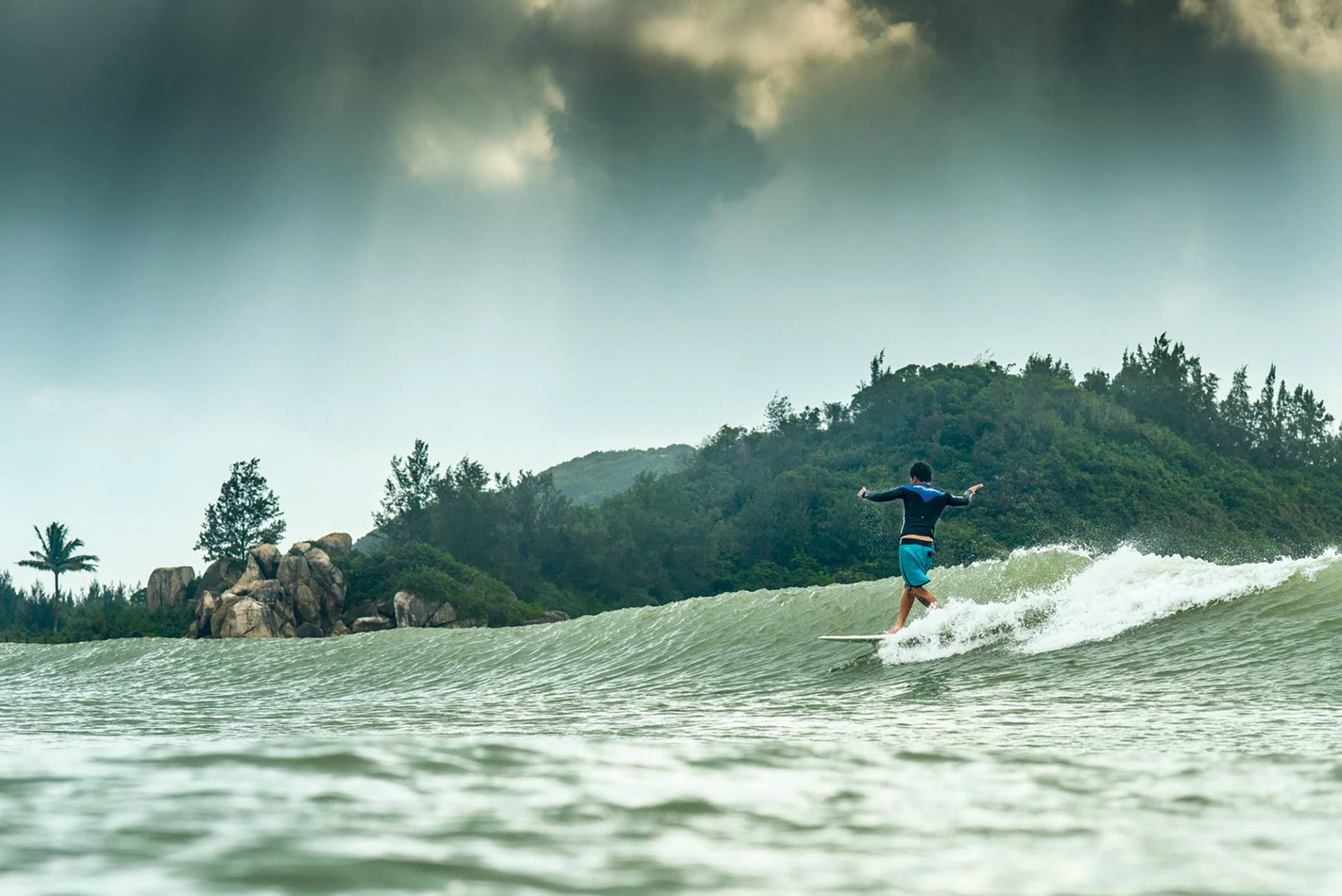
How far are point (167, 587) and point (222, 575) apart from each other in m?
2.89

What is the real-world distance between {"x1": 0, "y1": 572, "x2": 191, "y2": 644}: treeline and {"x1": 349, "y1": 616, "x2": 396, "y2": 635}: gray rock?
8.51 m

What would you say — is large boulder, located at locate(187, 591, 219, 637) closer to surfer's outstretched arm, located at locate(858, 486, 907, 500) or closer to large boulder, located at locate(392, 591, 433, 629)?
large boulder, located at locate(392, 591, 433, 629)

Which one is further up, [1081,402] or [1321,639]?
[1081,402]

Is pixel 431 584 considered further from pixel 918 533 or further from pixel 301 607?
pixel 918 533

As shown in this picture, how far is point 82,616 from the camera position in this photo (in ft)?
199

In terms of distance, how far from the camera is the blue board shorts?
11.8 m

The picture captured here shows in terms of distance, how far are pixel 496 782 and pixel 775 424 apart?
86.1 meters

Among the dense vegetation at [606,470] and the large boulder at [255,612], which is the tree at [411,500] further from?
the dense vegetation at [606,470]

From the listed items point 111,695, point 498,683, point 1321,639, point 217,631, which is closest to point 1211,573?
point 1321,639

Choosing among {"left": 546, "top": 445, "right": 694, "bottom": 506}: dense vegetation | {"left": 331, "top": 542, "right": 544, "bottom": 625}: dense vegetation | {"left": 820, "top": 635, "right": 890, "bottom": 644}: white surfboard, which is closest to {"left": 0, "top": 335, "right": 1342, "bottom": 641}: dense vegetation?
{"left": 331, "top": 542, "right": 544, "bottom": 625}: dense vegetation

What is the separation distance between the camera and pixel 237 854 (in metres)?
1.96

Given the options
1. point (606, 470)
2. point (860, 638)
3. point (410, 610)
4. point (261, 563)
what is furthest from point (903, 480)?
point (606, 470)

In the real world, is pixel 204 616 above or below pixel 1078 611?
above

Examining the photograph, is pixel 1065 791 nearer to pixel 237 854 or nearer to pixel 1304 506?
pixel 237 854
